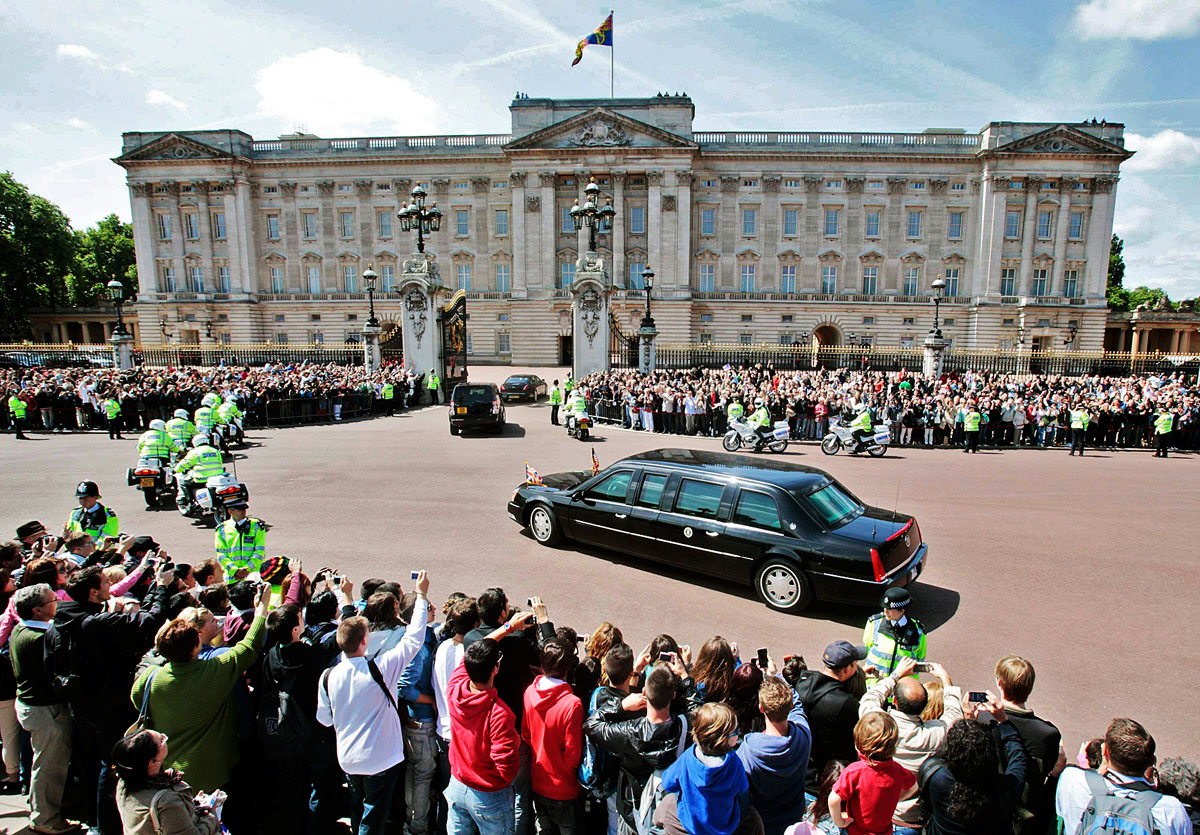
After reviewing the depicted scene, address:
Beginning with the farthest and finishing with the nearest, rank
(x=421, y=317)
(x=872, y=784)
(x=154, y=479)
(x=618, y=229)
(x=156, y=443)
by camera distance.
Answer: (x=618, y=229) → (x=421, y=317) → (x=156, y=443) → (x=154, y=479) → (x=872, y=784)

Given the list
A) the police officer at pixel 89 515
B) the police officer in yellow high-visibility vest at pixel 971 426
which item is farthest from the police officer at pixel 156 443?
the police officer in yellow high-visibility vest at pixel 971 426

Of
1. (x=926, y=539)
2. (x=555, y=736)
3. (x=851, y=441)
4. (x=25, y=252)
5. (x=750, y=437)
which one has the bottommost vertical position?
(x=926, y=539)

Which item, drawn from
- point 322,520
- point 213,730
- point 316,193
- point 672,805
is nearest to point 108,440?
point 322,520

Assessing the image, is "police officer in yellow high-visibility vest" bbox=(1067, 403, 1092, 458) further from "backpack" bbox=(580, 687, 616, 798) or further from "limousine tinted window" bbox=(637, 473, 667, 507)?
"backpack" bbox=(580, 687, 616, 798)

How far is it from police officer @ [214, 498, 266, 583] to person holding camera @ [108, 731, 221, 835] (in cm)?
389

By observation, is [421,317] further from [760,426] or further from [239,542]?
[239,542]

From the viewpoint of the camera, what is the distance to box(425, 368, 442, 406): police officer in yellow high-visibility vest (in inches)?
1050

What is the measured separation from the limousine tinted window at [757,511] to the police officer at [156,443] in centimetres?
1009

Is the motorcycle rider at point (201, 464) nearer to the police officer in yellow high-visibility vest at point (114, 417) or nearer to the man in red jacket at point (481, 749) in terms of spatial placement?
the man in red jacket at point (481, 749)

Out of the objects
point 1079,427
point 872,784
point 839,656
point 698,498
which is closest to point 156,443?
point 698,498

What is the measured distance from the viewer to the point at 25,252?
180 feet

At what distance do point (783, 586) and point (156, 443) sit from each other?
10.8 metres

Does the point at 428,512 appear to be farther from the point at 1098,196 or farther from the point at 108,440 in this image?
the point at 1098,196

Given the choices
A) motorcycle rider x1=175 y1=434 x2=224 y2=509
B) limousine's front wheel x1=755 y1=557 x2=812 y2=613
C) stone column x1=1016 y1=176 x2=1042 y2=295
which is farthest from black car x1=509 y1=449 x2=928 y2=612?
stone column x1=1016 y1=176 x2=1042 y2=295
